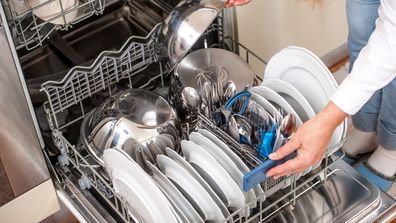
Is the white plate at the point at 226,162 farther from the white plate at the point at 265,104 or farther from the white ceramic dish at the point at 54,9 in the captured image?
the white ceramic dish at the point at 54,9

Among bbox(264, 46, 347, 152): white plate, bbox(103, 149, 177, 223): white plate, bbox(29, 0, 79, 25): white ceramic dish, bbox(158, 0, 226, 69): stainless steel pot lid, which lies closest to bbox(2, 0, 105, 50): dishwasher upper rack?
bbox(29, 0, 79, 25): white ceramic dish

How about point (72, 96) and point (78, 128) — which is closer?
point (72, 96)

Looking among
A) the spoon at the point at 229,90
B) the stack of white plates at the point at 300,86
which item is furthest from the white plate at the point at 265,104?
the spoon at the point at 229,90

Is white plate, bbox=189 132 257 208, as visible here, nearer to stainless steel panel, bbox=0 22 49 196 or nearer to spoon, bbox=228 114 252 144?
spoon, bbox=228 114 252 144

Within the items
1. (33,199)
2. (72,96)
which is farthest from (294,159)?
(33,199)

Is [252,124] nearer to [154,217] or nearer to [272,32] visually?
[154,217]

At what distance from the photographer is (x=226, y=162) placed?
1193 millimetres

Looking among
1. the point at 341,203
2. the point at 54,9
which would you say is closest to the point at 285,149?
the point at 341,203

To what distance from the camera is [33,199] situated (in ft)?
4.63

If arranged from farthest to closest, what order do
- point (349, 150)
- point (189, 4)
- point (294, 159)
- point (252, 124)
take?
point (349, 150)
point (189, 4)
point (252, 124)
point (294, 159)

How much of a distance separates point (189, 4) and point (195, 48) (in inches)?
7.4

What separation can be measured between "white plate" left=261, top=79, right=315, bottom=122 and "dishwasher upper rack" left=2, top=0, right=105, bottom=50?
0.35 metres

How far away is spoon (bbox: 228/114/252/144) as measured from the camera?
4.13ft

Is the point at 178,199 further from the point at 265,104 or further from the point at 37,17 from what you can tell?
the point at 37,17
